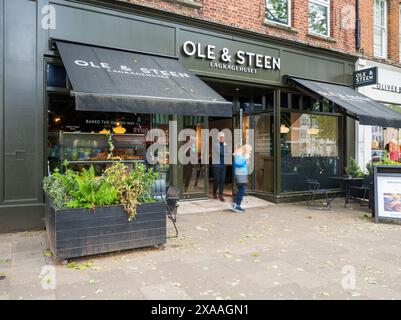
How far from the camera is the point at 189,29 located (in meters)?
8.30

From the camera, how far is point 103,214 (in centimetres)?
479

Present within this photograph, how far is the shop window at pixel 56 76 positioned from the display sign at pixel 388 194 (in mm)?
6947

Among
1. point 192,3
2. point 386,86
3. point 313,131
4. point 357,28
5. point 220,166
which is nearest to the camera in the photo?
point 192,3

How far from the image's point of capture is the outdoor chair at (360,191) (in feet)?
29.9

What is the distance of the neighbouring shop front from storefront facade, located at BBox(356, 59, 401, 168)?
1.61 ft

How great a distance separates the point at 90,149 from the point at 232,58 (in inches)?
169

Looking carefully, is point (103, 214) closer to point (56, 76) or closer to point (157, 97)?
point (157, 97)

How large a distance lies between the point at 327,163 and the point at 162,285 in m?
8.32

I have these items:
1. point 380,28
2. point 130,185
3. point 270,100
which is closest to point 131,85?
point 130,185

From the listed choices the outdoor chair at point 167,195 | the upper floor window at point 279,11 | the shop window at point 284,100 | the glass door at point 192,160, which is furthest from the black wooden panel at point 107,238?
the upper floor window at point 279,11

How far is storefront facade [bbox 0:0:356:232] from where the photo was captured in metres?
6.41

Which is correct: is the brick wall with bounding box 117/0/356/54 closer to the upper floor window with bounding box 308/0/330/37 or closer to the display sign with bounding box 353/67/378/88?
the upper floor window with bounding box 308/0/330/37

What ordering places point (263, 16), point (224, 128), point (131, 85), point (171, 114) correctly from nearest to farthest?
point (131, 85)
point (171, 114)
point (263, 16)
point (224, 128)

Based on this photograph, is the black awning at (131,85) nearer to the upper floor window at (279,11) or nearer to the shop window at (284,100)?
the shop window at (284,100)
